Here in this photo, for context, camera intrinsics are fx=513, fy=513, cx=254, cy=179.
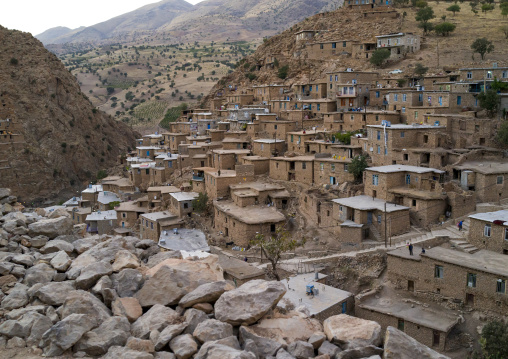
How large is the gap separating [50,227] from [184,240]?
13.7 meters

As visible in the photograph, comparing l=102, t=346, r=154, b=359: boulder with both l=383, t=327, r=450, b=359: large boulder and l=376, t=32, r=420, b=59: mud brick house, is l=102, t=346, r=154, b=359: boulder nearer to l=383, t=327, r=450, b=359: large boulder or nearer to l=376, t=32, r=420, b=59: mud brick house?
l=383, t=327, r=450, b=359: large boulder

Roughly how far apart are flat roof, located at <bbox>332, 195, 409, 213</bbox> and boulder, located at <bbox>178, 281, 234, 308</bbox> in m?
13.8

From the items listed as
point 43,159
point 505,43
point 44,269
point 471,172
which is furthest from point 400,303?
point 43,159

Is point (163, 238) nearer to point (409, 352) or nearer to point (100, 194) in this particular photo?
point (100, 194)

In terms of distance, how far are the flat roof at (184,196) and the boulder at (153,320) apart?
1985 cm

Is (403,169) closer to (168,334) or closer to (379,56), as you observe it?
(168,334)

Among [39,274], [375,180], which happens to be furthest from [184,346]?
[375,180]

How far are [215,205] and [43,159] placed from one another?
27321 mm

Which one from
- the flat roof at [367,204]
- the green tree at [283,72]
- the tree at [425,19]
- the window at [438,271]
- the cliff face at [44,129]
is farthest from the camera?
the cliff face at [44,129]

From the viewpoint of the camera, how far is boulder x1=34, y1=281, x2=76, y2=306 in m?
6.23

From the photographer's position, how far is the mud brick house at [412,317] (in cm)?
1433

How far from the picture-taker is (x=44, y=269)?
697 cm

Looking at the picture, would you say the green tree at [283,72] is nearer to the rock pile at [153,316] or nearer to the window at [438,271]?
the window at [438,271]

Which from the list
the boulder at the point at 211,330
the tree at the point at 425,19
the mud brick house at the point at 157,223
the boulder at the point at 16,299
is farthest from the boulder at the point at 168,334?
the tree at the point at 425,19
